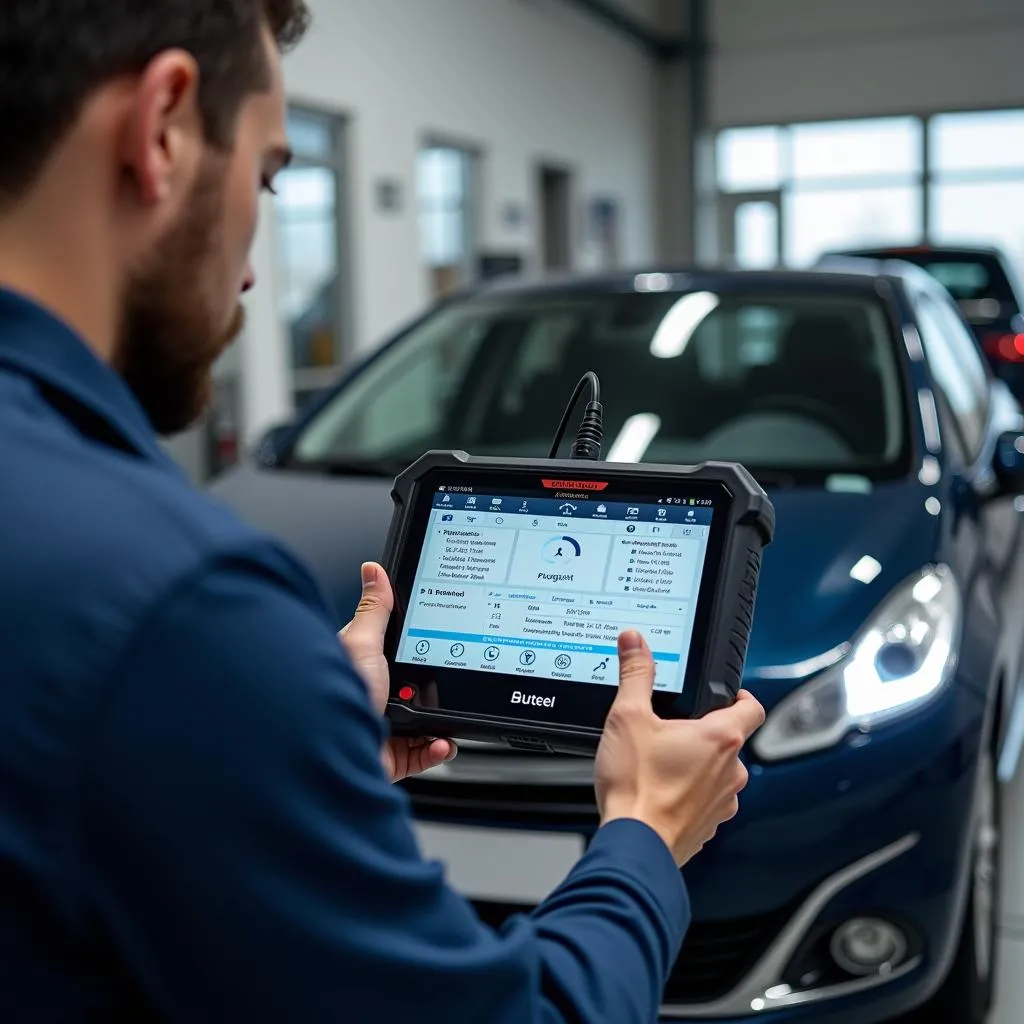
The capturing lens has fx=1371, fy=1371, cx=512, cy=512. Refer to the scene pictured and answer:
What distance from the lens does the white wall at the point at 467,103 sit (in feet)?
24.4

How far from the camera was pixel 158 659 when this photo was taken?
542mm

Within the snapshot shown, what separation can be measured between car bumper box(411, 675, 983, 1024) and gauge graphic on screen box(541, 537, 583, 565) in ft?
2.74

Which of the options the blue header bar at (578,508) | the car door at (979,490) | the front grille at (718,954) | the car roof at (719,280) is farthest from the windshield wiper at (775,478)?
the blue header bar at (578,508)

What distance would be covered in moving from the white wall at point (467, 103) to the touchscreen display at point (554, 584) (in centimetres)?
606

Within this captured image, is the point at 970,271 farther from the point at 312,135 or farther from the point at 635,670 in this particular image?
the point at 635,670

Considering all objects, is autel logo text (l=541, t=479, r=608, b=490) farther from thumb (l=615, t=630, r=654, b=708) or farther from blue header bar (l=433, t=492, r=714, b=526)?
thumb (l=615, t=630, r=654, b=708)

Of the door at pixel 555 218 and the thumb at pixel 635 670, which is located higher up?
the door at pixel 555 218

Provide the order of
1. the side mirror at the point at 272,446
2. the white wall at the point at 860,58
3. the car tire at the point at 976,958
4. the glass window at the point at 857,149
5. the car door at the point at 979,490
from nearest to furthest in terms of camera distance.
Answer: the car tire at the point at 976,958
the car door at the point at 979,490
the side mirror at the point at 272,446
the white wall at the point at 860,58
the glass window at the point at 857,149

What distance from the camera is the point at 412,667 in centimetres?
100

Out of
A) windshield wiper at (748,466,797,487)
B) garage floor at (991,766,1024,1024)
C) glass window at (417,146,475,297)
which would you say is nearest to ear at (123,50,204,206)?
windshield wiper at (748,466,797,487)

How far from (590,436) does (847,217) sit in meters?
13.3

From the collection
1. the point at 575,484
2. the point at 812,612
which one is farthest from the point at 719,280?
the point at 575,484

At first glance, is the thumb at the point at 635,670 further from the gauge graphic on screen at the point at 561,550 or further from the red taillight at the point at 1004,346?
the red taillight at the point at 1004,346

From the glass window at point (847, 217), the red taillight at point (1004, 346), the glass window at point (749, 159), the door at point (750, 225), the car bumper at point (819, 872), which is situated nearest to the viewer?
the car bumper at point (819, 872)
